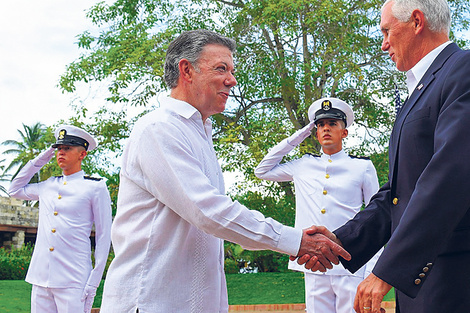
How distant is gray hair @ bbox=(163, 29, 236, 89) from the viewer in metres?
2.93

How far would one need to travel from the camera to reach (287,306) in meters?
11.2

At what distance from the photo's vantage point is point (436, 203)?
6.73 ft

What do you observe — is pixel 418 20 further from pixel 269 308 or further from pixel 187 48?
pixel 269 308

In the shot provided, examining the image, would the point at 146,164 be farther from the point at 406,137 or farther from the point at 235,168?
the point at 235,168

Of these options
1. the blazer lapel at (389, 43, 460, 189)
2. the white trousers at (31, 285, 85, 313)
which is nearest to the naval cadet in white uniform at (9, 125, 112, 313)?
the white trousers at (31, 285, 85, 313)

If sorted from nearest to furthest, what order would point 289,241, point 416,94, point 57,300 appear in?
1. point 416,94
2. point 289,241
3. point 57,300

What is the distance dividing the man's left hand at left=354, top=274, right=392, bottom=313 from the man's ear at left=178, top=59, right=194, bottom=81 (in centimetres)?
134

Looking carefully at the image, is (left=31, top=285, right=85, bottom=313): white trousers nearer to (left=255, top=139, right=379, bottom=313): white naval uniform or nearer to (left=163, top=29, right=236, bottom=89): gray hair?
(left=255, top=139, right=379, bottom=313): white naval uniform

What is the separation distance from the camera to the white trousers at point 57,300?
5250 millimetres

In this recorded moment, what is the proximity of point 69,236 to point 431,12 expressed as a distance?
13.4ft

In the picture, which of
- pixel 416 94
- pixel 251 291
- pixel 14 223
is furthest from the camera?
pixel 14 223

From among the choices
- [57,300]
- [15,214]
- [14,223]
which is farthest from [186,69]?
[15,214]

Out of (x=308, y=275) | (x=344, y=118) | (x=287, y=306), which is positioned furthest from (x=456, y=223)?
(x=287, y=306)

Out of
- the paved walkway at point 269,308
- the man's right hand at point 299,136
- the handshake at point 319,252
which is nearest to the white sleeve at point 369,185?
the man's right hand at point 299,136
